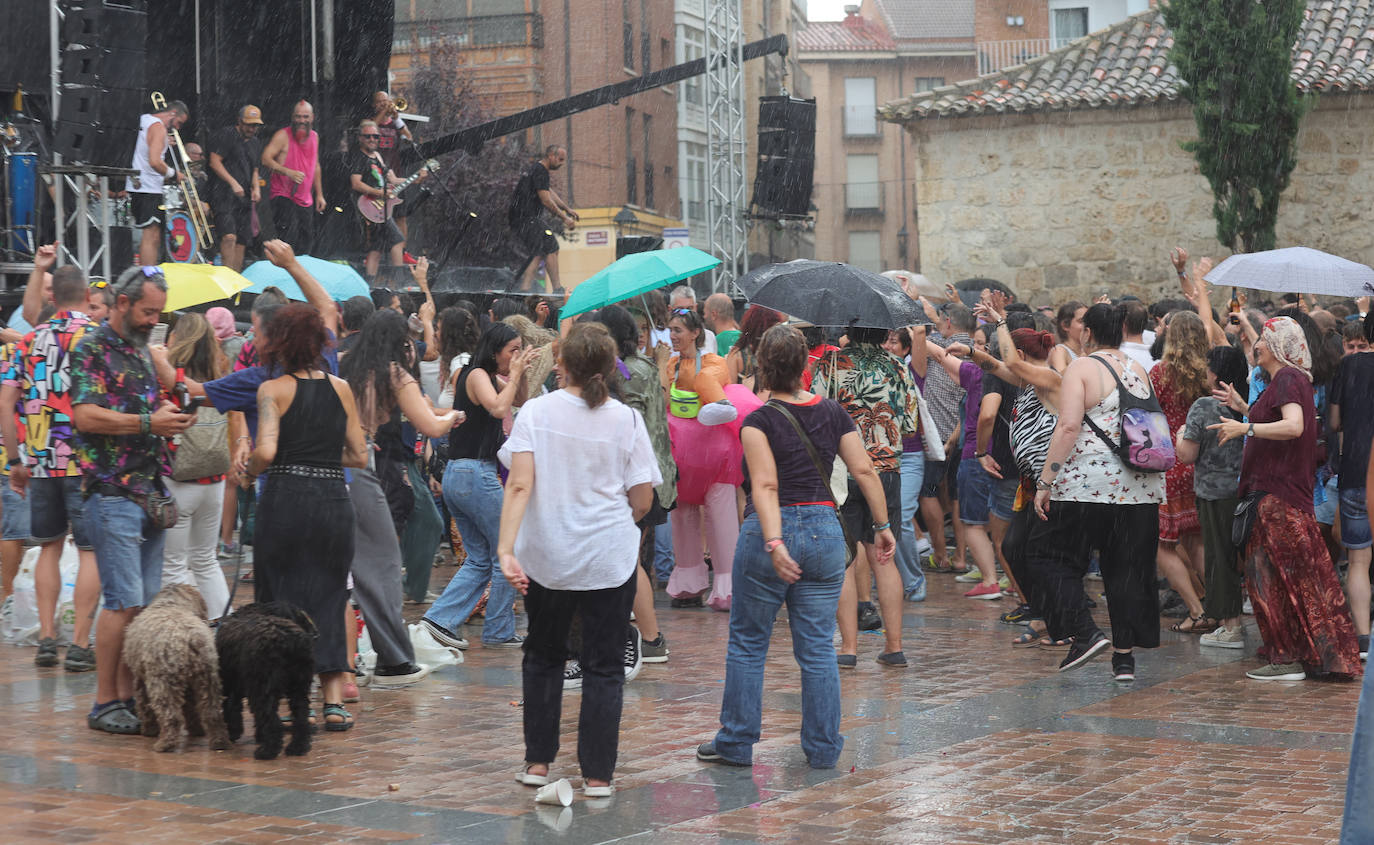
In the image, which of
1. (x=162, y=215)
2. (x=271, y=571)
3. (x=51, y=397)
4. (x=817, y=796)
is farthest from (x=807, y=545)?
(x=162, y=215)

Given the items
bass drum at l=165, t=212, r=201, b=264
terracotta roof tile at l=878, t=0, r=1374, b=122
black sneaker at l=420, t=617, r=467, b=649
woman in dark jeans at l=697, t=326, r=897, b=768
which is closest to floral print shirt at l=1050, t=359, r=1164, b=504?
woman in dark jeans at l=697, t=326, r=897, b=768

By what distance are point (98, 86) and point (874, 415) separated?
26.0ft

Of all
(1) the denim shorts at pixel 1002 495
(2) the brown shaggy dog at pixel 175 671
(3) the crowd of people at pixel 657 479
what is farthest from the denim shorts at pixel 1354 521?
(2) the brown shaggy dog at pixel 175 671

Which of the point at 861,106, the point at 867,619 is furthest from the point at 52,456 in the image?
the point at 861,106

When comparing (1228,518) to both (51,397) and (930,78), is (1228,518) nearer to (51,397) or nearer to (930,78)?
(51,397)

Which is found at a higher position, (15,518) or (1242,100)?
(1242,100)

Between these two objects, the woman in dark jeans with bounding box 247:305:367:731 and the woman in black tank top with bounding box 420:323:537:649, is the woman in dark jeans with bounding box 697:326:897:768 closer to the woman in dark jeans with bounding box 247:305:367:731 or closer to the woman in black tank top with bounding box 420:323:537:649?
the woman in dark jeans with bounding box 247:305:367:731

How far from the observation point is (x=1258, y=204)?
83.8ft

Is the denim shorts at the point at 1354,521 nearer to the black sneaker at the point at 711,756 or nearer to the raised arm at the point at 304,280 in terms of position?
the black sneaker at the point at 711,756

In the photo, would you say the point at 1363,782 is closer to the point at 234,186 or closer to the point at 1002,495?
the point at 1002,495

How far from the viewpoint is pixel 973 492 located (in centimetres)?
1162

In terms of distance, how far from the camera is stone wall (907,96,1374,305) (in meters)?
26.3

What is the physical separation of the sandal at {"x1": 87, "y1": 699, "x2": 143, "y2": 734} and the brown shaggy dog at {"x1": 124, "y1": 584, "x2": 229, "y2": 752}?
0.82 feet

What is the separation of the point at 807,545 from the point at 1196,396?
4254 millimetres
